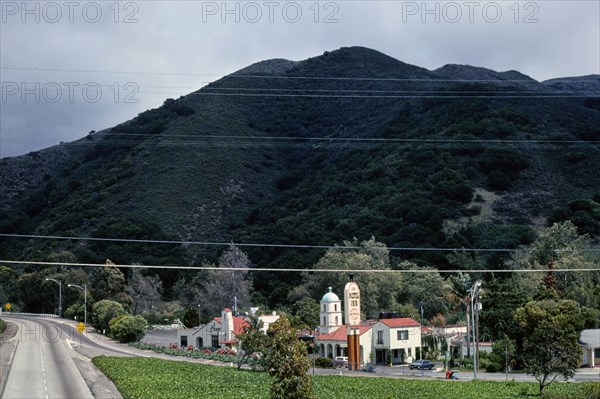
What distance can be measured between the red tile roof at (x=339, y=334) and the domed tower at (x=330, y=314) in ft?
4.88

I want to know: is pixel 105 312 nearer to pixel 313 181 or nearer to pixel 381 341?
pixel 381 341

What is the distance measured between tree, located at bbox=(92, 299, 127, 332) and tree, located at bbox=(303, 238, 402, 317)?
2377 centimetres

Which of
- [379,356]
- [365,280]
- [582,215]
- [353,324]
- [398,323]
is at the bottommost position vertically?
[379,356]

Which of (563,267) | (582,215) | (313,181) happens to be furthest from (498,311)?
(313,181)

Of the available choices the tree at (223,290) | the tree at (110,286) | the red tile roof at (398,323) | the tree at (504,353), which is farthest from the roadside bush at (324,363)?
the tree at (110,286)

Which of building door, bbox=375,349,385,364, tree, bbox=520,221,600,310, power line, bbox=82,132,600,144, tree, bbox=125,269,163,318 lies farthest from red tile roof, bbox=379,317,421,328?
power line, bbox=82,132,600,144

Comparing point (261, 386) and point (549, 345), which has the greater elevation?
point (549, 345)

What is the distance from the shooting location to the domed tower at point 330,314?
8262cm

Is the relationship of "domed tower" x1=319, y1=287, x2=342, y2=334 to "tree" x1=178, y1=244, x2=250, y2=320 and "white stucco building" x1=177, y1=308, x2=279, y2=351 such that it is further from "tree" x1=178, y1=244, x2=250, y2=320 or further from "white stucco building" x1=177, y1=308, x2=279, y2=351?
"tree" x1=178, y1=244, x2=250, y2=320

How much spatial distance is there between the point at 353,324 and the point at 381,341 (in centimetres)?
422

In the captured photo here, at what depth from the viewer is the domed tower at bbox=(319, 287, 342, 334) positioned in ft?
271

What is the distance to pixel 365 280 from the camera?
325 feet

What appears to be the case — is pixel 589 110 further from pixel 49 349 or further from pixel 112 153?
pixel 49 349

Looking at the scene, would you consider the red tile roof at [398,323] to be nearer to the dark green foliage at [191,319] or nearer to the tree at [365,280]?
the tree at [365,280]
